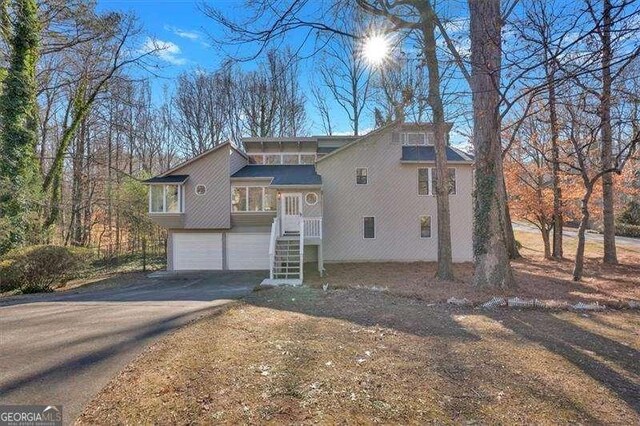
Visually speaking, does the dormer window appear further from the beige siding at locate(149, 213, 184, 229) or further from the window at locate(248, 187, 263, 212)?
the beige siding at locate(149, 213, 184, 229)

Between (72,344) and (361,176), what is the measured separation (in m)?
13.9

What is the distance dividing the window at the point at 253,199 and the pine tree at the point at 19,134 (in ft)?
26.1

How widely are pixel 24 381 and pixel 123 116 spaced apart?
25487mm

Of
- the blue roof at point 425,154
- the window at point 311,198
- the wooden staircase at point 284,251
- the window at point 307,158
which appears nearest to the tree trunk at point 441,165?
the wooden staircase at point 284,251

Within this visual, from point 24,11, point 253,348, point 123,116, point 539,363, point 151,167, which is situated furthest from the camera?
point 151,167

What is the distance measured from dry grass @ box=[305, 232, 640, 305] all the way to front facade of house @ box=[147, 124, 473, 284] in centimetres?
127

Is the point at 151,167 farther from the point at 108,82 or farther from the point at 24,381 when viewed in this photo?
the point at 24,381

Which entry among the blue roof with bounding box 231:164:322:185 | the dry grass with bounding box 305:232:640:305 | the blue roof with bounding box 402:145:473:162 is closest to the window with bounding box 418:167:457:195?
the blue roof with bounding box 402:145:473:162

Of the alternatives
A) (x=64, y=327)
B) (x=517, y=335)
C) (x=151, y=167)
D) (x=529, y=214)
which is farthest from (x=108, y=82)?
(x=529, y=214)

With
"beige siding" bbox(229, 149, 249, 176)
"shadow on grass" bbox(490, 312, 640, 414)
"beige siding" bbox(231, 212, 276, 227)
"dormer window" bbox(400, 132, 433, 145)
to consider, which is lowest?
"shadow on grass" bbox(490, 312, 640, 414)

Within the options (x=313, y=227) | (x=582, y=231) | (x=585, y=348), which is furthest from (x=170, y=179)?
(x=582, y=231)

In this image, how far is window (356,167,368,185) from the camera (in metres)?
16.7

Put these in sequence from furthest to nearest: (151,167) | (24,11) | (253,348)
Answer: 1. (151,167)
2. (24,11)
3. (253,348)

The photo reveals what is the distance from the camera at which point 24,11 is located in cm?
1350
